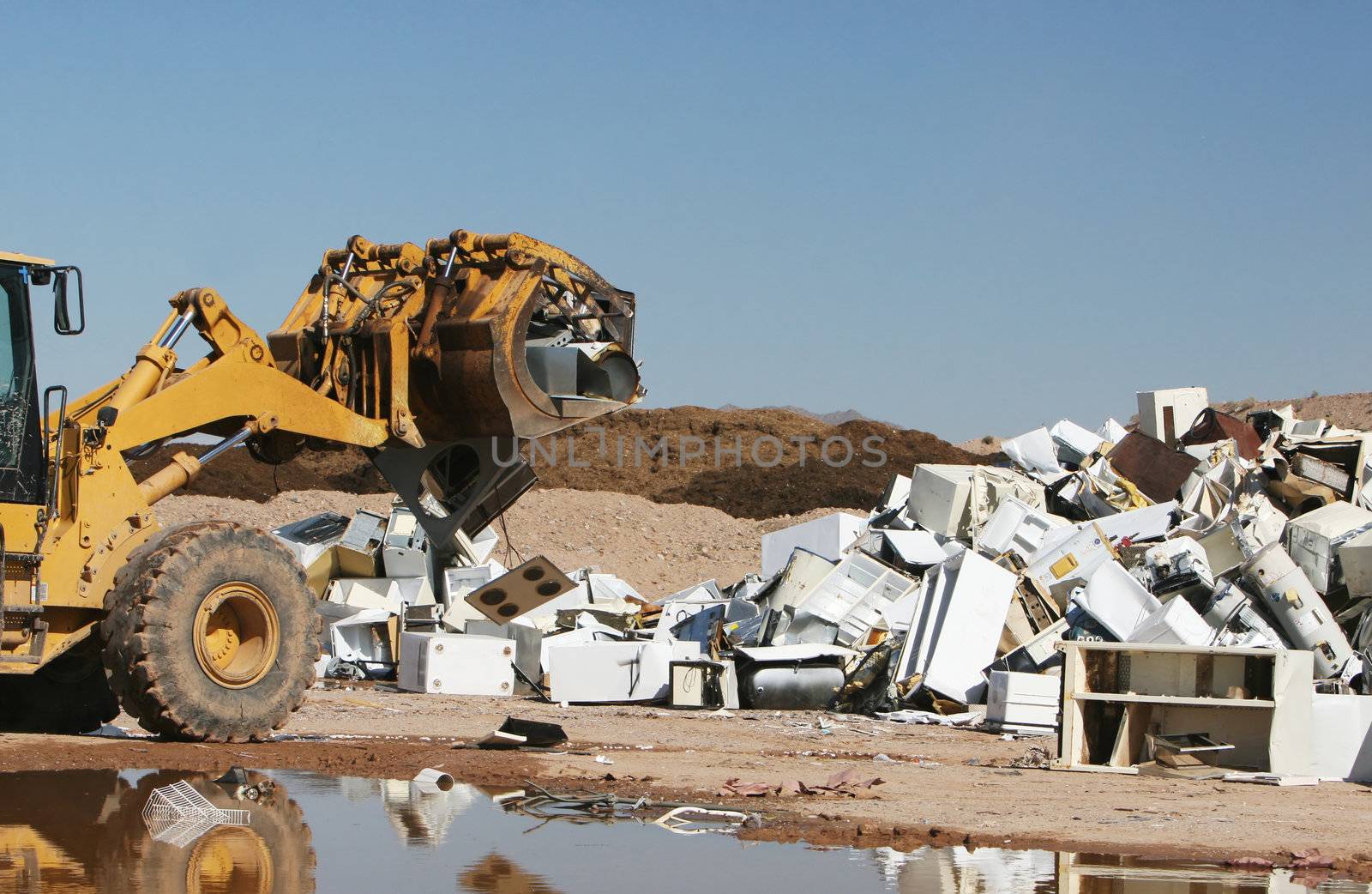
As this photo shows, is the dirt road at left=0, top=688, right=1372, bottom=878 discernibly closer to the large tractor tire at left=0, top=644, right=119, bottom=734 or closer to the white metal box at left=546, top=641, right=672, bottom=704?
the large tractor tire at left=0, top=644, right=119, bottom=734

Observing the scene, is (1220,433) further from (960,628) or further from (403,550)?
(403,550)

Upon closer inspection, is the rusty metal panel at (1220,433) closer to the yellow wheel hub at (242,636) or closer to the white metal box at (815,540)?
the white metal box at (815,540)

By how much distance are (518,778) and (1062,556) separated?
7.39 m

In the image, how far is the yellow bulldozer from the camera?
9.11m

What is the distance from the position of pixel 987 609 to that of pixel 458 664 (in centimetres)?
451

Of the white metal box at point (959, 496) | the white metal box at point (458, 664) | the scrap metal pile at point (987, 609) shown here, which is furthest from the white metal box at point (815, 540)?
the white metal box at point (458, 664)

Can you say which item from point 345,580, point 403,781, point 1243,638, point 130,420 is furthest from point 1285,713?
point 345,580

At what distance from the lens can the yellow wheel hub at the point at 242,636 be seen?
9.56m

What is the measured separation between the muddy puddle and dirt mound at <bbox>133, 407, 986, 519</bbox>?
22.8 m

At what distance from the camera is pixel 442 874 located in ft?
19.3

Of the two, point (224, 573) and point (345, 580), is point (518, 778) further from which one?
point (345, 580)

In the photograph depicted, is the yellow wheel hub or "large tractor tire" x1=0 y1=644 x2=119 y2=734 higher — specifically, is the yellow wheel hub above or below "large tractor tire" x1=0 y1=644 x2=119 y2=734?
above

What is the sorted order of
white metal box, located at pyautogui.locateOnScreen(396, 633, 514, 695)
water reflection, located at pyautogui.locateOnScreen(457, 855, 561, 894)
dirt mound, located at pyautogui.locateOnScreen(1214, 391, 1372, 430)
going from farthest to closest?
dirt mound, located at pyautogui.locateOnScreen(1214, 391, 1372, 430) < white metal box, located at pyautogui.locateOnScreen(396, 633, 514, 695) < water reflection, located at pyautogui.locateOnScreen(457, 855, 561, 894)

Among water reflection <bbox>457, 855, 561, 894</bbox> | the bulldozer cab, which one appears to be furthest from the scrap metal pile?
the bulldozer cab
